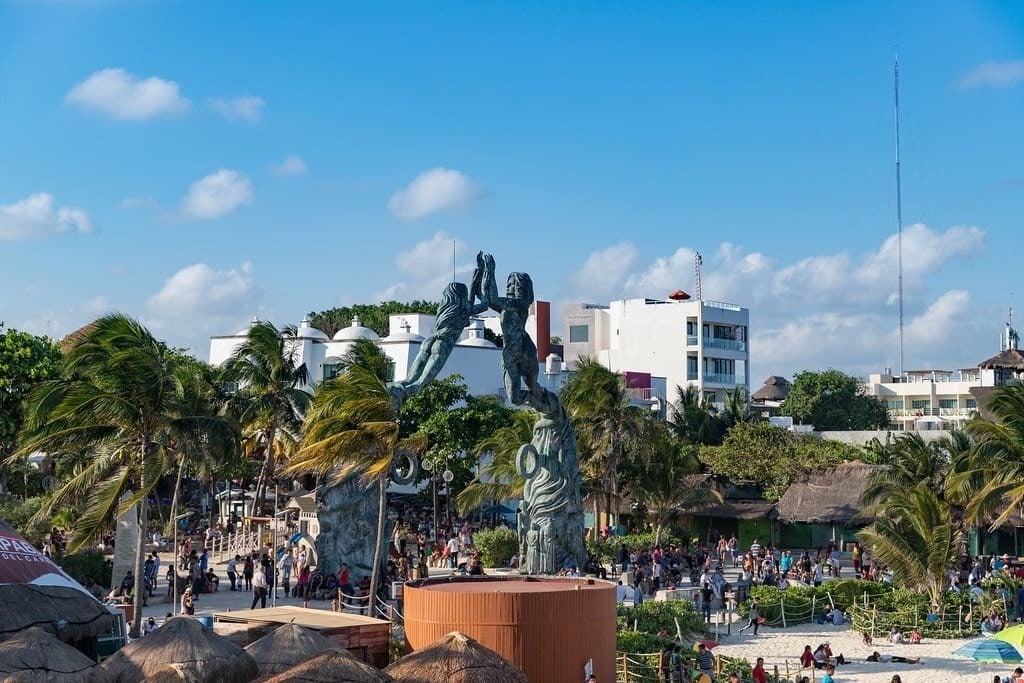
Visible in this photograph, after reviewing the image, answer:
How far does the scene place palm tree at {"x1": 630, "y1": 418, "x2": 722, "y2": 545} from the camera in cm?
4156

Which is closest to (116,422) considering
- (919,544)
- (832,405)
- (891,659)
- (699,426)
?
(891,659)

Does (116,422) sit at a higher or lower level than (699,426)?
lower

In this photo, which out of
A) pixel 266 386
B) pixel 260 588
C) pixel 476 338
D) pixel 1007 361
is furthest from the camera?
pixel 1007 361

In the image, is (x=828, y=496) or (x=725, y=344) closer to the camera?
(x=828, y=496)

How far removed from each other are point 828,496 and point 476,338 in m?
→ 21.9

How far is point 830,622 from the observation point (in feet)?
101

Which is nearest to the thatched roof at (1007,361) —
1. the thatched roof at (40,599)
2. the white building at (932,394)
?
the white building at (932,394)

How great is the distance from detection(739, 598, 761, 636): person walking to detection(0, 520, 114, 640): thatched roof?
605 inches

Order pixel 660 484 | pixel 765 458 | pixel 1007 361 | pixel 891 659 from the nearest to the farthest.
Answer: pixel 891 659, pixel 660 484, pixel 765 458, pixel 1007 361

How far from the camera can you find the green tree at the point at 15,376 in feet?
116

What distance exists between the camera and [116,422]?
2586 centimetres

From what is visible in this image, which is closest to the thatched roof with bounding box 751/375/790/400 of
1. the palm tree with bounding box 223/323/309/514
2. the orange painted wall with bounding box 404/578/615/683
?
the palm tree with bounding box 223/323/309/514

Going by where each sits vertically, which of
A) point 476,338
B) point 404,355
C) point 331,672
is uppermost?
point 476,338

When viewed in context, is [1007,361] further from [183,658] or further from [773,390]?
[183,658]
